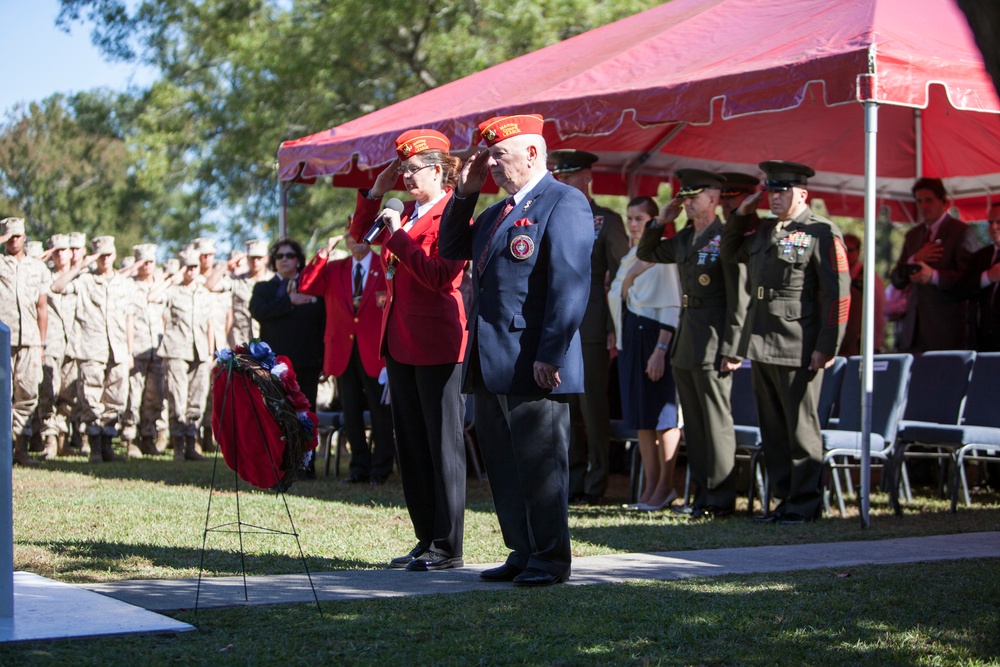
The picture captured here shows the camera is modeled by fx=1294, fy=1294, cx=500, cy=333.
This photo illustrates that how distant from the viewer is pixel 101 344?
14047 mm

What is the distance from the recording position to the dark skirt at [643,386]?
935cm

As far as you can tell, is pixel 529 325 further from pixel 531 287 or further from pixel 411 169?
pixel 411 169

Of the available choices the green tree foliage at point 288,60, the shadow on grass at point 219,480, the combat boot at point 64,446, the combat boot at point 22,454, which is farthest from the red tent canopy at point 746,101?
the green tree foliage at point 288,60

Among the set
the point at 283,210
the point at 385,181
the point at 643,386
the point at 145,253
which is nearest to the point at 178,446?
the point at 145,253

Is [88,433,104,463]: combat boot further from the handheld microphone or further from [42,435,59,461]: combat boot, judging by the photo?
the handheld microphone

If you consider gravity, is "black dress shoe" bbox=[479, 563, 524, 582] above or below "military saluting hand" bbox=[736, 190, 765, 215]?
below

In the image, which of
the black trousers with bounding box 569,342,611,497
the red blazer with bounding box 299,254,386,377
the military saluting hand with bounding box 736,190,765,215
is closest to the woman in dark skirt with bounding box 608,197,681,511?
the black trousers with bounding box 569,342,611,497

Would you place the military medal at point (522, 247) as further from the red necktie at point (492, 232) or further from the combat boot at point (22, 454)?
the combat boot at point (22, 454)

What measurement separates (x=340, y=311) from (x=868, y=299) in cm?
497

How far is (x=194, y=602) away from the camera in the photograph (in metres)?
5.20

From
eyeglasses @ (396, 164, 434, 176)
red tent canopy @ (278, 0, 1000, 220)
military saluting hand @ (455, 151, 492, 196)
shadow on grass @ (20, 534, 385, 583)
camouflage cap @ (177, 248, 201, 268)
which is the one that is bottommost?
shadow on grass @ (20, 534, 385, 583)

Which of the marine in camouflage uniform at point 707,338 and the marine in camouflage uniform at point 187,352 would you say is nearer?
the marine in camouflage uniform at point 707,338

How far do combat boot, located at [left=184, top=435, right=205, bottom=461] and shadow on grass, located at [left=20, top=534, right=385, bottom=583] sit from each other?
22.2ft

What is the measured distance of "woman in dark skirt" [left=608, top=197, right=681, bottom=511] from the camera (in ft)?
30.7
